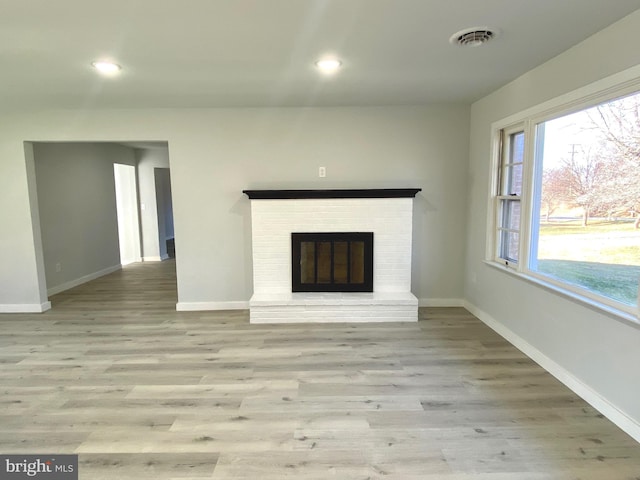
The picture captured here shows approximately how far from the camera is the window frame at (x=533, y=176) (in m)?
2.08

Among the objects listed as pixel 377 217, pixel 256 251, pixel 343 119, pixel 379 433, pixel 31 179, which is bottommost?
pixel 379 433

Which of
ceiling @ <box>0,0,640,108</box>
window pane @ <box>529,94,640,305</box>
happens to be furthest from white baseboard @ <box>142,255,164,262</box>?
window pane @ <box>529,94,640,305</box>

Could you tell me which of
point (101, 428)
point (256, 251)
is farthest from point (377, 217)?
point (101, 428)

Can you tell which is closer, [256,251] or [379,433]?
[379,433]

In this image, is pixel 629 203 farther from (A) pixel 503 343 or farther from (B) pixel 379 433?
(B) pixel 379 433

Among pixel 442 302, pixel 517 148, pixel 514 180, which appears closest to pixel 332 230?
pixel 442 302

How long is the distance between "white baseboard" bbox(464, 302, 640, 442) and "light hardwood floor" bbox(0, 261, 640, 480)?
0.17 ft

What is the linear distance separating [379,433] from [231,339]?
1820 mm

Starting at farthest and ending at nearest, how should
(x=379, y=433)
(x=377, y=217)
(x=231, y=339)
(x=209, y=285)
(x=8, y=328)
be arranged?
(x=209, y=285) → (x=377, y=217) → (x=8, y=328) → (x=231, y=339) → (x=379, y=433)

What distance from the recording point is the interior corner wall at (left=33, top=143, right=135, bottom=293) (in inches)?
193

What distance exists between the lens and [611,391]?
2123 millimetres

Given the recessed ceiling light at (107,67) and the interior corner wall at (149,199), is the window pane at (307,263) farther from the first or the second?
the interior corner wall at (149,199)

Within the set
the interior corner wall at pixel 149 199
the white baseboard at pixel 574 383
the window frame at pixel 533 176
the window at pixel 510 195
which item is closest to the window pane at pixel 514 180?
the window at pixel 510 195

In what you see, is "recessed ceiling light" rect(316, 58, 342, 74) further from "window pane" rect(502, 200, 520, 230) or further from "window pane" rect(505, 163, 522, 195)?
"window pane" rect(502, 200, 520, 230)
